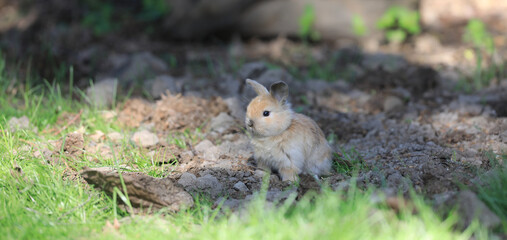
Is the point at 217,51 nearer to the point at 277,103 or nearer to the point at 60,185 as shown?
the point at 277,103

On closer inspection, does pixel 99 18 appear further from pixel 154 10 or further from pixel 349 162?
pixel 349 162

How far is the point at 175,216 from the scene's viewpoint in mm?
3627

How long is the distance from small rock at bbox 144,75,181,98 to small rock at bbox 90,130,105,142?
126 centimetres

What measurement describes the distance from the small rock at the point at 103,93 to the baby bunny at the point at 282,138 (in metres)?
2.30

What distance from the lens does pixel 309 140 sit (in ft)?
14.7

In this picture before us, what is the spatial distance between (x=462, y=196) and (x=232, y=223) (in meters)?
1.57

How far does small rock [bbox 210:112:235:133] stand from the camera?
5.54 m

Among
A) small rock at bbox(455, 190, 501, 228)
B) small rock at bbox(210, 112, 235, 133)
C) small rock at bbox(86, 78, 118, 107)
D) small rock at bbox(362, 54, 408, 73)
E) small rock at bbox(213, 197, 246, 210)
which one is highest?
small rock at bbox(362, 54, 408, 73)

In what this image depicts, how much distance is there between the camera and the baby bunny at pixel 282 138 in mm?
4363

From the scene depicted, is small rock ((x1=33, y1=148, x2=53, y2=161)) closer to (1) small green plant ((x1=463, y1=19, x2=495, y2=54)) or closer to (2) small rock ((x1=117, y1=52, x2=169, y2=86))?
(2) small rock ((x1=117, y1=52, x2=169, y2=86))

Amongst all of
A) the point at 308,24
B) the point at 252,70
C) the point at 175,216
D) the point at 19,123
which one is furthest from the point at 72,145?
the point at 308,24

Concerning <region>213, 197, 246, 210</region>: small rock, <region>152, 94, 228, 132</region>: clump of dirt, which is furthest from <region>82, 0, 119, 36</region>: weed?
<region>213, 197, 246, 210</region>: small rock

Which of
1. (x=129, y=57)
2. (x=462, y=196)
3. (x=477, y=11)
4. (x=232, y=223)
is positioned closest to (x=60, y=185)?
(x=232, y=223)

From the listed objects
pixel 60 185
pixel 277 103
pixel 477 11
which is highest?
pixel 477 11
